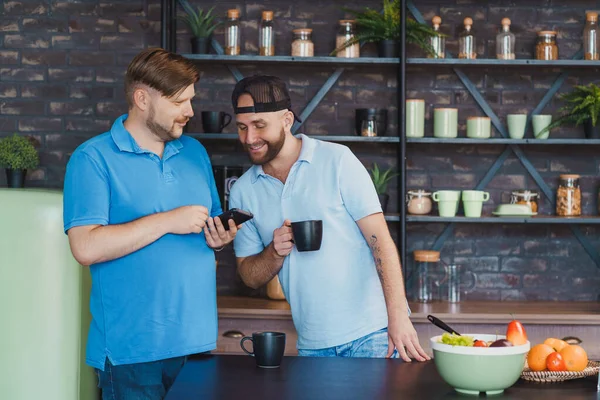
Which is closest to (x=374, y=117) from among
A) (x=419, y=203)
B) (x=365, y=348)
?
(x=419, y=203)

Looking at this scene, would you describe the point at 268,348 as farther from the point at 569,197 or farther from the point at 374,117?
the point at 569,197

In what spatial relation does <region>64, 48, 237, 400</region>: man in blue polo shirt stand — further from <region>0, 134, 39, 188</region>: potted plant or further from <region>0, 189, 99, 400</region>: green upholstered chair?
<region>0, 134, 39, 188</region>: potted plant

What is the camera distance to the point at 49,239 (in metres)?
2.60

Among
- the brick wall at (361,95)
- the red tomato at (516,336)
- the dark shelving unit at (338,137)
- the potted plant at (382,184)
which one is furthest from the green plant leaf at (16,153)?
the red tomato at (516,336)

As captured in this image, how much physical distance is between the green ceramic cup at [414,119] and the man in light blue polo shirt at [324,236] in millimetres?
1332

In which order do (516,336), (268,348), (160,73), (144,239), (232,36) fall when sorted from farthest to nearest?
(232,36) < (160,73) < (144,239) < (268,348) < (516,336)

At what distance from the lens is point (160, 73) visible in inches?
94.2

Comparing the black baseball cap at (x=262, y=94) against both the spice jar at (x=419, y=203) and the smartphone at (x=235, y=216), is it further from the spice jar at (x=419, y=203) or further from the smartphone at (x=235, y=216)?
the spice jar at (x=419, y=203)

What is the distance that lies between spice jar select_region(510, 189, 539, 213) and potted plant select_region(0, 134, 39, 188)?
7.83ft

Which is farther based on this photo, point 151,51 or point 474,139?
point 474,139

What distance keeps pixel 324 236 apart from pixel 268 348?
56 cm

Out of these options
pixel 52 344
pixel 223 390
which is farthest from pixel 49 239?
pixel 223 390

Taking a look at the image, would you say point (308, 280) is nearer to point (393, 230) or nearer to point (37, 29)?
point (393, 230)

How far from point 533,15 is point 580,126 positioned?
24.5 inches
